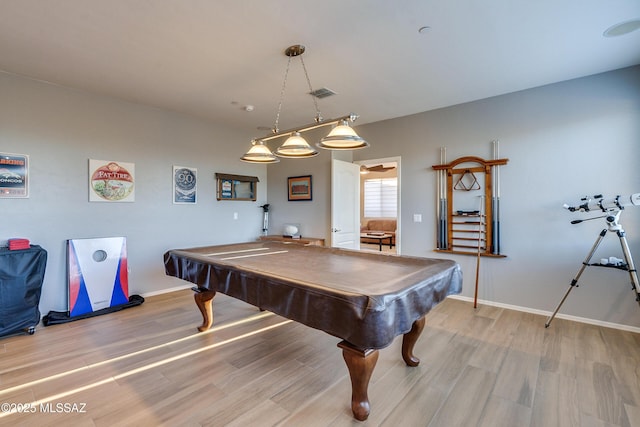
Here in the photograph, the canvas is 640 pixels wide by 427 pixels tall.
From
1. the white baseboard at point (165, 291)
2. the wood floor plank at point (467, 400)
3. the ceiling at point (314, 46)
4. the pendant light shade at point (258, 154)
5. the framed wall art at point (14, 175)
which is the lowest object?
the wood floor plank at point (467, 400)

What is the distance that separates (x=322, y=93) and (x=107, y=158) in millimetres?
2909

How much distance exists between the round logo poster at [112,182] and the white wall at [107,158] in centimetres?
9

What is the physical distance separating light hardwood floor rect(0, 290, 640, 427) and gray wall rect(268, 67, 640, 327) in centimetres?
51

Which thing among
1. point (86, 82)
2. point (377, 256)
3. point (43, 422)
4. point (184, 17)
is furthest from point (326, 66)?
point (43, 422)

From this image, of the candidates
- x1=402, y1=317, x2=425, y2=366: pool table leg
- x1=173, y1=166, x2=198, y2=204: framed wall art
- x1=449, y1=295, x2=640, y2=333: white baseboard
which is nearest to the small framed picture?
Result: x1=173, y1=166, x2=198, y2=204: framed wall art

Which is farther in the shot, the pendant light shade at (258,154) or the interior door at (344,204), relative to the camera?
the interior door at (344,204)

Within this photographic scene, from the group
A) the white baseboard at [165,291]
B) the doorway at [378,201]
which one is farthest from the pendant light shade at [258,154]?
the doorway at [378,201]

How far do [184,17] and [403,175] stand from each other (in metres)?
3.43

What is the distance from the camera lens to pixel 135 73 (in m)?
3.15

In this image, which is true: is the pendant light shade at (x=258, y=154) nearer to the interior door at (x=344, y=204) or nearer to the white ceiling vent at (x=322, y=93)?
the white ceiling vent at (x=322, y=93)

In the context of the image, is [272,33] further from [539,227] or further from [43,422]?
[539,227]

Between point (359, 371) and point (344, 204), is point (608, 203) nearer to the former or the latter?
point (359, 371)

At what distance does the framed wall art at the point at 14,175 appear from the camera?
3137mm

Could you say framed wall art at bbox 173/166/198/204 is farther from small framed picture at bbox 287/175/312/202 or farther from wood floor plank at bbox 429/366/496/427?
wood floor plank at bbox 429/366/496/427
